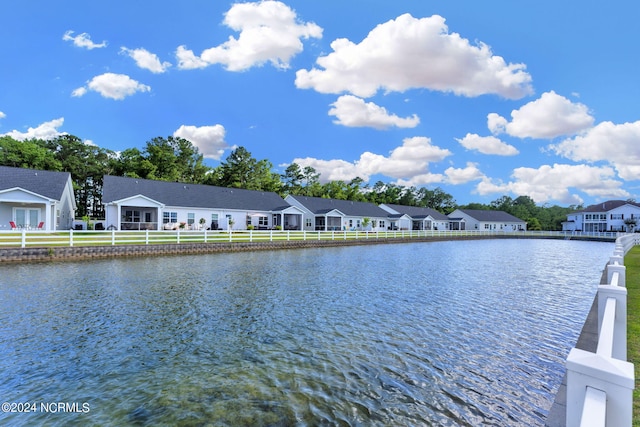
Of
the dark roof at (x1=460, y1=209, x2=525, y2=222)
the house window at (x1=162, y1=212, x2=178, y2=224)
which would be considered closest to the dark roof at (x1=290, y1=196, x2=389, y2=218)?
the house window at (x1=162, y1=212, x2=178, y2=224)

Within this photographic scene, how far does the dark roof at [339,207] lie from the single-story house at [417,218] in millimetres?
3751

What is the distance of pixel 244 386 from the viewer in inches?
172

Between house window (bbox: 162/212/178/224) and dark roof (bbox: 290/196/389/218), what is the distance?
53.3ft

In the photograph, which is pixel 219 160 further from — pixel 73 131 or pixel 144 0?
pixel 144 0

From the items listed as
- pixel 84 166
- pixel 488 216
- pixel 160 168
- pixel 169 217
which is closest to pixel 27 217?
pixel 169 217

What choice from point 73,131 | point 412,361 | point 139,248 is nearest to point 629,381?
point 412,361

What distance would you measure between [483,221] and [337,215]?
3994 centimetres

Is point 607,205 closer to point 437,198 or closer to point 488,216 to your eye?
point 488,216

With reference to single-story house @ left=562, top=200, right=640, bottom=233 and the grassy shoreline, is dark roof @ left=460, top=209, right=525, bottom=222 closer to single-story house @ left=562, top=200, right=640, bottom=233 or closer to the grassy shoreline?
single-story house @ left=562, top=200, right=640, bottom=233

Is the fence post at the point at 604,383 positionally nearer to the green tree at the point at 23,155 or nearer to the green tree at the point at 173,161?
the green tree at the point at 173,161

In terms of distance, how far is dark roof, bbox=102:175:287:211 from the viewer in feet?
95.3

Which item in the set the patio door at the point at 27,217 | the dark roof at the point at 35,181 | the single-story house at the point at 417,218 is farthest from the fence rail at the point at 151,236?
the single-story house at the point at 417,218

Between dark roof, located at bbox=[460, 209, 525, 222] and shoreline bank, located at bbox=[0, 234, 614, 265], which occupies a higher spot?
dark roof, located at bbox=[460, 209, 525, 222]

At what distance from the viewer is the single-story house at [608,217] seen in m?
57.3
